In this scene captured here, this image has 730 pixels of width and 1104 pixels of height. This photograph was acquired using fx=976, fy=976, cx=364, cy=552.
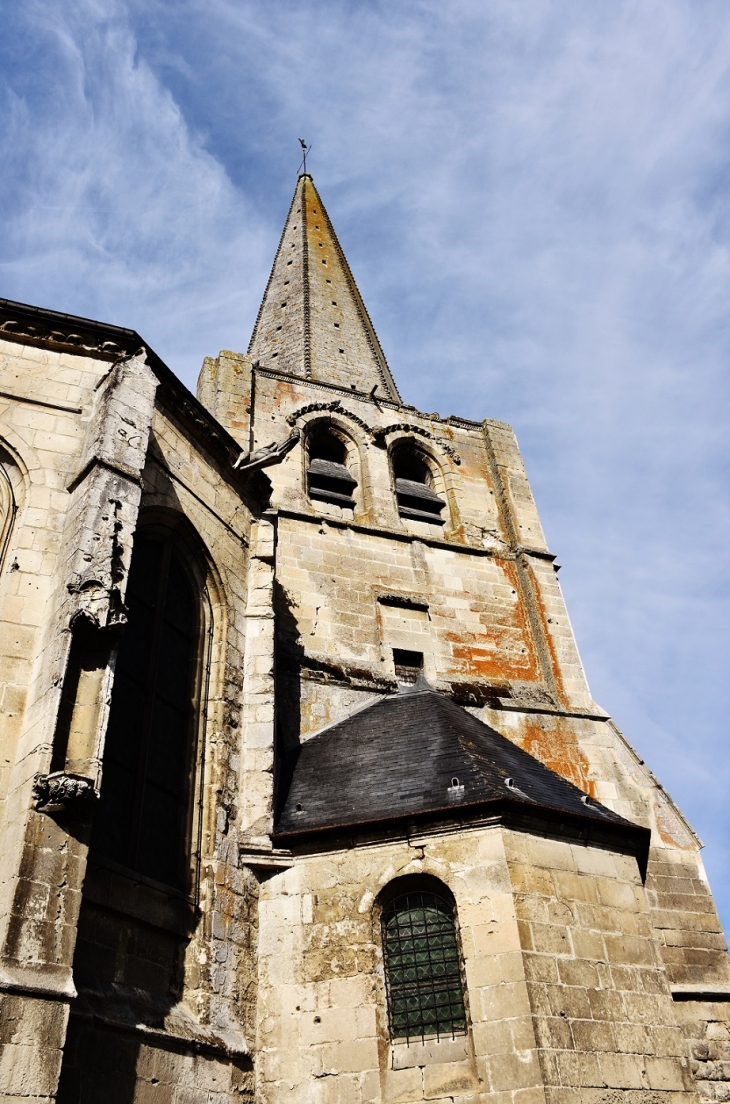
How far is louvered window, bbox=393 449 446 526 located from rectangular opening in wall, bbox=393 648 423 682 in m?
2.59

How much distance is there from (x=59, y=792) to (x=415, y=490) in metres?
9.04

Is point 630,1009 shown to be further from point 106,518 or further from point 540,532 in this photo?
point 540,532

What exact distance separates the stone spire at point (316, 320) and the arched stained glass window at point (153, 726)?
7.16m

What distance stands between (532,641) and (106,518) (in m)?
7.12

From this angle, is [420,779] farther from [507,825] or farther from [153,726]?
[153,726]

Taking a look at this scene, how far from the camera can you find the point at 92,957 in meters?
5.81

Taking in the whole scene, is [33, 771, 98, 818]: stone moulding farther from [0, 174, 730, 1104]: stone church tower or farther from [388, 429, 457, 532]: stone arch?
[388, 429, 457, 532]: stone arch

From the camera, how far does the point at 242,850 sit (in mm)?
7305

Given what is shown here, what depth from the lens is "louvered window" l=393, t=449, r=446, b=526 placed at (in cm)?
1357

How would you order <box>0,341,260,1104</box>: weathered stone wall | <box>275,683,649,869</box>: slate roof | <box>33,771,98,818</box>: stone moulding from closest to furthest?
1. <box>0,341,260,1104</box>: weathered stone wall
2. <box>33,771,98,818</box>: stone moulding
3. <box>275,683,649,869</box>: slate roof

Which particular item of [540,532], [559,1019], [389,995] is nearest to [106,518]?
[389,995]

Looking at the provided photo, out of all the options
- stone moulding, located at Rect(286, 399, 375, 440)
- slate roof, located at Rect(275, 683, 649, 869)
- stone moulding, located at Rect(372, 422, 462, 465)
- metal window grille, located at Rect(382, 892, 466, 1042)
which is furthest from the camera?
stone moulding, located at Rect(372, 422, 462, 465)

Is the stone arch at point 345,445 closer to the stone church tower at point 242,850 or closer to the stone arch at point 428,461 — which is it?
the stone arch at point 428,461

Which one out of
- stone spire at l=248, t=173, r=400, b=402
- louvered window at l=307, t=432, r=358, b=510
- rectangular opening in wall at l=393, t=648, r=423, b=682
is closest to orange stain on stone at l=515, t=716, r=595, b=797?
rectangular opening in wall at l=393, t=648, r=423, b=682
